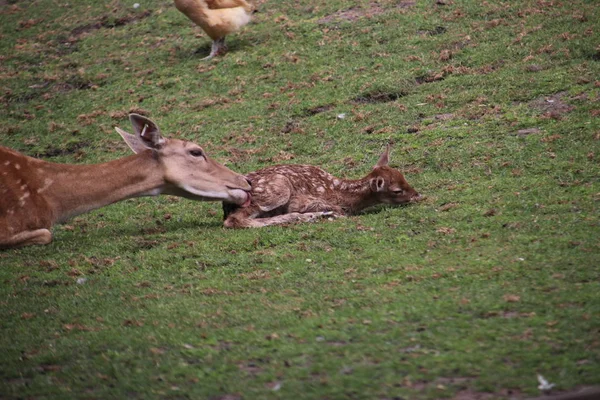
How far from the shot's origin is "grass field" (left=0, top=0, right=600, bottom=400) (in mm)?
5984

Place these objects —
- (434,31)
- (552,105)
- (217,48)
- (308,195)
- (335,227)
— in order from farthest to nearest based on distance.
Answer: (217,48) → (434,31) → (552,105) → (308,195) → (335,227)

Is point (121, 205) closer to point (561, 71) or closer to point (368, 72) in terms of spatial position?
point (368, 72)

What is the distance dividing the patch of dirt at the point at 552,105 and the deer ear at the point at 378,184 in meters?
2.74

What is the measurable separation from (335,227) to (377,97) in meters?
4.40

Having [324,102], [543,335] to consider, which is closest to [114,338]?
[543,335]

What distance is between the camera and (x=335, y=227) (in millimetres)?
9062

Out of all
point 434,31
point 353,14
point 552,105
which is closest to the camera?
point 552,105

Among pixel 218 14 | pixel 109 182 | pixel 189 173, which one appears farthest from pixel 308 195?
pixel 218 14

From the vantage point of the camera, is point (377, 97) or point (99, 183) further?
point (377, 97)

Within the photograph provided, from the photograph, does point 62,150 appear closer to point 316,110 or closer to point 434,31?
point 316,110

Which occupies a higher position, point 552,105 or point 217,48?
point 552,105

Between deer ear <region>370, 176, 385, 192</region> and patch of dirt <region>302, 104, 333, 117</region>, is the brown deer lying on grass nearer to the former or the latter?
deer ear <region>370, 176, 385, 192</region>

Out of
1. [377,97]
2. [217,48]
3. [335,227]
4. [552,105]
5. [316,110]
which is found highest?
[552,105]

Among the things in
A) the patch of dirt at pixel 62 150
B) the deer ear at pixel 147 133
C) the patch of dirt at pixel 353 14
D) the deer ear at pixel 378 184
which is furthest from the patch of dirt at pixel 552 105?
the patch of dirt at pixel 62 150
